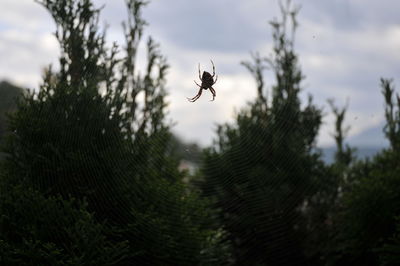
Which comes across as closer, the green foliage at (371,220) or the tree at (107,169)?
the tree at (107,169)

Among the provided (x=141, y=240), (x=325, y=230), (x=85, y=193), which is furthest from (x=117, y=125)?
(x=325, y=230)

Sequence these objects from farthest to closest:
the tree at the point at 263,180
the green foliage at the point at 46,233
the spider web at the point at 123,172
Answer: the tree at the point at 263,180
the spider web at the point at 123,172
the green foliage at the point at 46,233

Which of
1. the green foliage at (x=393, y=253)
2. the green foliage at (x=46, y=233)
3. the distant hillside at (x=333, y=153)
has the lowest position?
the green foliage at (x=46, y=233)

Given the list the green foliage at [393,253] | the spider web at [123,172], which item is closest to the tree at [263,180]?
the spider web at [123,172]

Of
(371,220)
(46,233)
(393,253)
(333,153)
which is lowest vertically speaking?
(46,233)

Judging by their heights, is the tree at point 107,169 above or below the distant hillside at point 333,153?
below

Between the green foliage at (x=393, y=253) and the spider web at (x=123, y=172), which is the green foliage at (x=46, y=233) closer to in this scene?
the spider web at (x=123, y=172)

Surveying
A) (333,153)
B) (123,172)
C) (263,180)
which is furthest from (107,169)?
(333,153)

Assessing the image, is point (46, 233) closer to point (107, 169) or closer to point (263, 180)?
point (107, 169)
